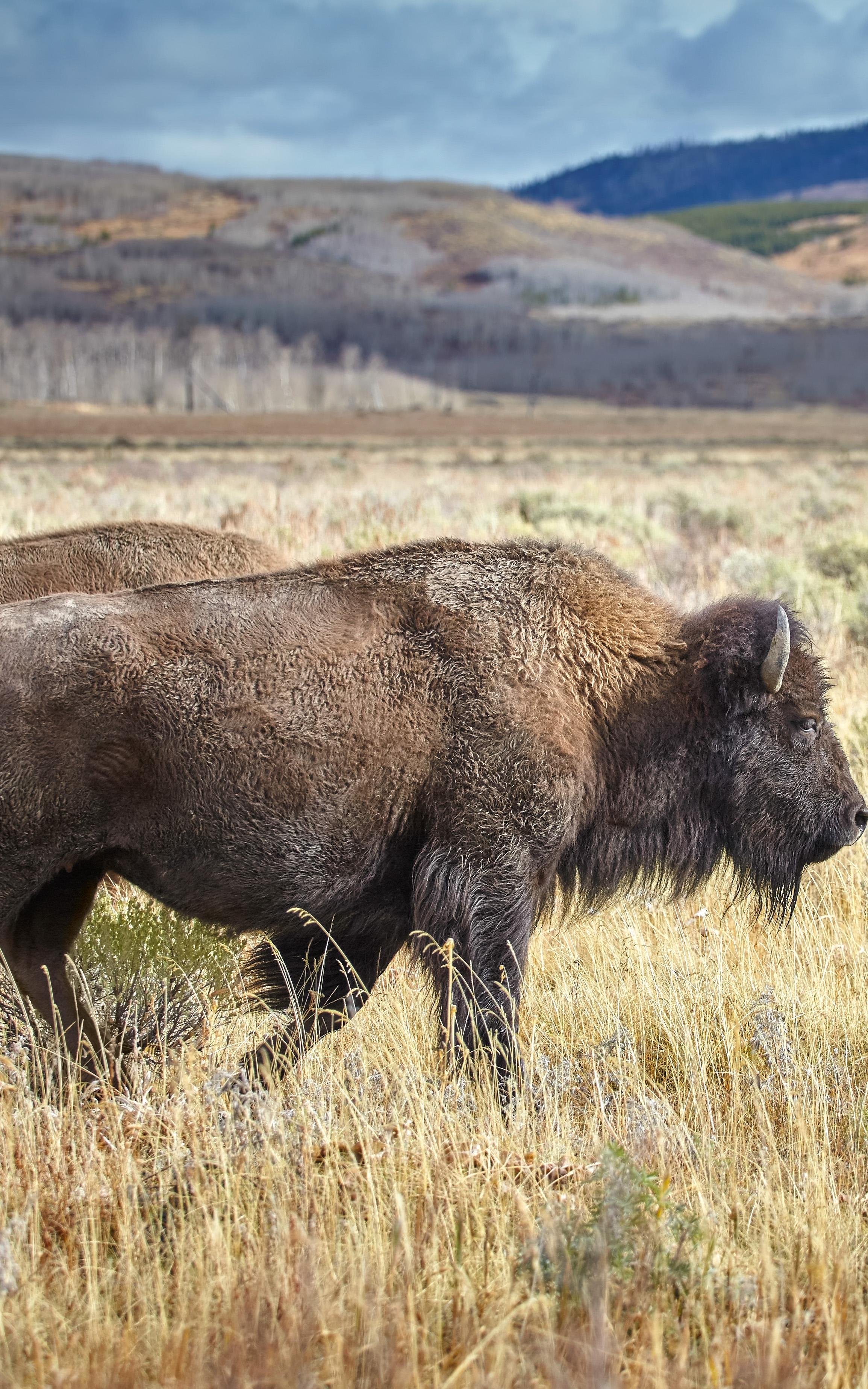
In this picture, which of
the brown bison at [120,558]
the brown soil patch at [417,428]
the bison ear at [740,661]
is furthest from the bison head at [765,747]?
the brown soil patch at [417,428]

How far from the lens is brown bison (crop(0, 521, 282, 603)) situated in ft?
18.4

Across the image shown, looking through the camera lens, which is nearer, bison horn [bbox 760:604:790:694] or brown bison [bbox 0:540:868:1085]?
brown bison [bbox 0:540:868:1085]

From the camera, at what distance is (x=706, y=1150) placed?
124 inches

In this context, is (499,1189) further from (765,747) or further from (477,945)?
(765,747)

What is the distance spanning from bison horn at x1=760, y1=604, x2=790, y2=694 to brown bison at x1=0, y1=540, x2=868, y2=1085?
0.5 inches

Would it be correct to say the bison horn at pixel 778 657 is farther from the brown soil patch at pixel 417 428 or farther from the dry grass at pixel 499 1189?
the brown soil patch at pixel 417 428

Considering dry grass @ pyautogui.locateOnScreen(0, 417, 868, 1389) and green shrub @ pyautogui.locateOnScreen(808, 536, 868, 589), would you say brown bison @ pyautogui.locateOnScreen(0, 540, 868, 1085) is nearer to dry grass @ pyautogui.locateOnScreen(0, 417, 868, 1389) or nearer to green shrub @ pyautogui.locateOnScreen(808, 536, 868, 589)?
dry grass @ pyautogui.locateOnScreen(0, 417, 868, 1389)

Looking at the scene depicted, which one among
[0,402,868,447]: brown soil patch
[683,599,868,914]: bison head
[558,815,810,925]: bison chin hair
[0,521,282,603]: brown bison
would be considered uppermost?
[0,402,868,447]: brown soil patch

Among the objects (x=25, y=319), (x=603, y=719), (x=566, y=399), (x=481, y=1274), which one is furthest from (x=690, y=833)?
(x=25, y=319)

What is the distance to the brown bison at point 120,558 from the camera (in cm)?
562

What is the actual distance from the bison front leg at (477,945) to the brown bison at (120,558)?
2531 millimetres

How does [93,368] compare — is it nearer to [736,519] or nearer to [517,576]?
[736,519]

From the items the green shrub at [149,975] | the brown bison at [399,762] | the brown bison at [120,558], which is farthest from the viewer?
the brown bison at [120,558]

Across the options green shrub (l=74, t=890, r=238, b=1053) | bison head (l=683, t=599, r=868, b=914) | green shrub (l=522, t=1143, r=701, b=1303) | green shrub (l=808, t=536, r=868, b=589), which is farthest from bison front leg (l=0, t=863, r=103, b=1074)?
green shrub (l=808, t=536, r=868, b=589)
